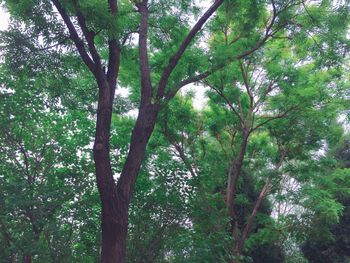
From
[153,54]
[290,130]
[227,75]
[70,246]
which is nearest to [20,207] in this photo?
[70,246]

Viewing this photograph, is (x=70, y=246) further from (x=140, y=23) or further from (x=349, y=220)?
(x=349, y=220)

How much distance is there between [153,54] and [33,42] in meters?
3.22

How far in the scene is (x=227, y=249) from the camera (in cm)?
602

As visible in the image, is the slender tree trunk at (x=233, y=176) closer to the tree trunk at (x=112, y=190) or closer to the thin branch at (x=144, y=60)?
the thin branch at (x=144, y=60)

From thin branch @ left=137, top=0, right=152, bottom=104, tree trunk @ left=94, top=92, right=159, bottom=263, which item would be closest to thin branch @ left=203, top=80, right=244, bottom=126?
thin branch @ left=137, top=0, right=152, bottom=104

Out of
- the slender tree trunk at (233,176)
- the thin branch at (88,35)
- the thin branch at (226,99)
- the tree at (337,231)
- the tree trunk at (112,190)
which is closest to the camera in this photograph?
the tree trunk at (112,190)

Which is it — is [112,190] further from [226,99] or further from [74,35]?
[226,99]

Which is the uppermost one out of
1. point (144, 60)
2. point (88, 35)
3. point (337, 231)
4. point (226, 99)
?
point (226, 99)

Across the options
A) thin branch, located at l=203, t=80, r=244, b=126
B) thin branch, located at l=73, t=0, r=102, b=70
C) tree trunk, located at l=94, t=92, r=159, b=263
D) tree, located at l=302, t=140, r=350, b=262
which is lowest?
tree trunk, located at l=94, t=92, r=159, b=263

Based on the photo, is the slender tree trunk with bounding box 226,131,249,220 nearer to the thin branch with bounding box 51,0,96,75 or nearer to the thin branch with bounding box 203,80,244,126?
the thin branch with bounding box 203,80,244,126

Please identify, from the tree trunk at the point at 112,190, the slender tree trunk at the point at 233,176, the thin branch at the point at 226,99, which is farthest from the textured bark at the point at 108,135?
the slender tree trunk at the point at 233,176

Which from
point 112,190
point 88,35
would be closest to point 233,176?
point 112,190

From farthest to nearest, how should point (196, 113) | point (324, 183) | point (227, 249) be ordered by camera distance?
1. point (196, 113)
2. point (324, 183)
3. point (227, 249)

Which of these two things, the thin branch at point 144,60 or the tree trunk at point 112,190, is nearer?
the tree trunk at point 112,190
